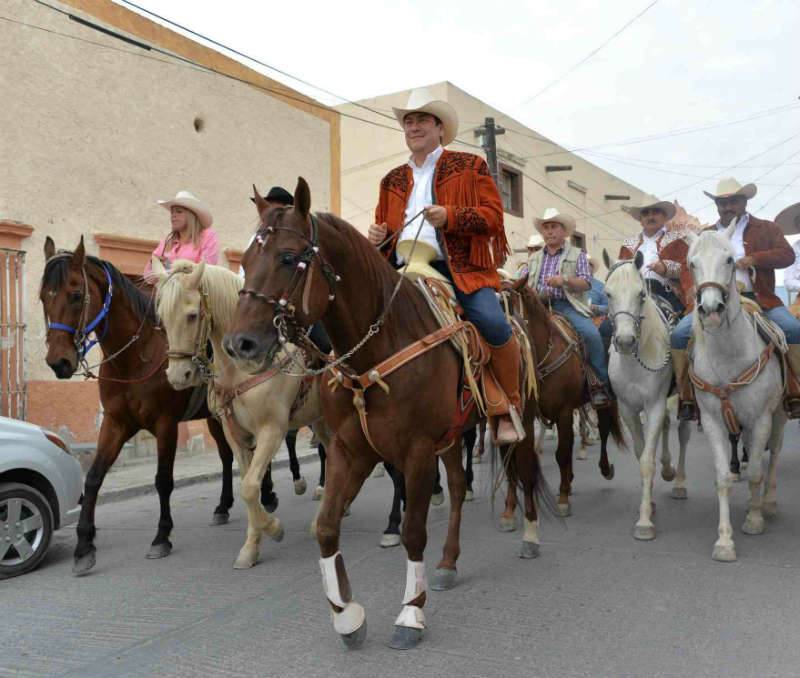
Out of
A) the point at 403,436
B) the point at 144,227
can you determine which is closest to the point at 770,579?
the point at 403,436

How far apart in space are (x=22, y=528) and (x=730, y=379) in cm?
557

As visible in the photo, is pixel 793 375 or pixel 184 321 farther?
pixel 793 375

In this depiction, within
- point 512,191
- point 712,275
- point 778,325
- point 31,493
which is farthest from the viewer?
point 512,191

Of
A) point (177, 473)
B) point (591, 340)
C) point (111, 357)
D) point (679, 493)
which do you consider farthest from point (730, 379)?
point (177, 473)

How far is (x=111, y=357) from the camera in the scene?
18.2ft

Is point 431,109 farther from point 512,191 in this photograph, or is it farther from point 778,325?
point 512,191

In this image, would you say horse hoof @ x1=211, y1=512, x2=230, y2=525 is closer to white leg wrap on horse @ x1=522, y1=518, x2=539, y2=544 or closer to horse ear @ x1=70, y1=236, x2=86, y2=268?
horse ear @ x1=70, y1=236, x2=86, y2=268

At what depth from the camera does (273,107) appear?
14305 millimetres

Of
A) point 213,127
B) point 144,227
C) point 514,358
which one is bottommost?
point 514,358

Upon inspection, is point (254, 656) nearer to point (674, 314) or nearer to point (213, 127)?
point (674, 314)

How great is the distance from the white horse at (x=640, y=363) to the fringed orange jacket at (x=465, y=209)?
5.92ft

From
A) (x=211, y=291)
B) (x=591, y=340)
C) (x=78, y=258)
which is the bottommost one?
(x=591, y=340)

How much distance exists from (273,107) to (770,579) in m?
12.6

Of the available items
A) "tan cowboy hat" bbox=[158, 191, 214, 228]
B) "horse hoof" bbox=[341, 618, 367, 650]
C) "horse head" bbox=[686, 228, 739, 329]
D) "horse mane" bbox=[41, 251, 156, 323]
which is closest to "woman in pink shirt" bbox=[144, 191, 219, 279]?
"tan cowboy hat" bbox=[158, 191, 214, 228]
